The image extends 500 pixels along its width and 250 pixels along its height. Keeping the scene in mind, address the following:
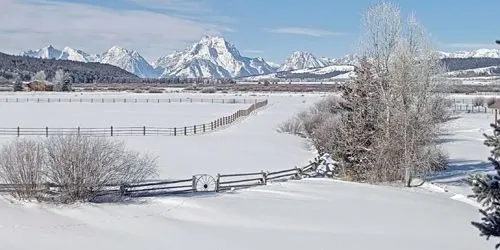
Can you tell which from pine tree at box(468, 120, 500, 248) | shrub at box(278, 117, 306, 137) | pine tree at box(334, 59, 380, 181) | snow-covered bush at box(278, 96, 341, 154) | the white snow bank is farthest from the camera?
shrub at box(278, 117, 306, 137)

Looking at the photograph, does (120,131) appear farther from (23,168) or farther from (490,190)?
(490,190)

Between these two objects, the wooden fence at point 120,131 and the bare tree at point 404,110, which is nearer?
the bare tree at point 404,110

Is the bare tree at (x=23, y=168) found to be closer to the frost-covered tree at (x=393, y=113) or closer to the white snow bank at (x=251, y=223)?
the white snow bank at (x=251, y=223)

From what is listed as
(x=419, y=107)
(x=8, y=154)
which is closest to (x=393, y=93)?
(x=419, y=107)

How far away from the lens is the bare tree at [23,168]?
20.8 m

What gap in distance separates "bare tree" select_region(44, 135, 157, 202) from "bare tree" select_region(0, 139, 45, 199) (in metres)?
0.34

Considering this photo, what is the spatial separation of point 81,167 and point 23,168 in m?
1.93

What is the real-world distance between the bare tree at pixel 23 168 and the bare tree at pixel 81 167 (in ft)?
1.12

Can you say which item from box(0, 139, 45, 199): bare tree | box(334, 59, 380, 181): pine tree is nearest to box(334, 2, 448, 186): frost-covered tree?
box(334, 59, 380, 181): pine tree

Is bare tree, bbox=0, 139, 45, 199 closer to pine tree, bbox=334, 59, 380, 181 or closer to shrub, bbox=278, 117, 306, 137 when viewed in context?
pine tree, bbox=334, 59, 380, 181

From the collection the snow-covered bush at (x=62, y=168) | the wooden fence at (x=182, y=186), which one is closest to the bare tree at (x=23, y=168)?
the snow-covered bush at (x=62, y=168)

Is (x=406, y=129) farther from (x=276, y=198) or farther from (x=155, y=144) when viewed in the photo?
(x=155, y=144)

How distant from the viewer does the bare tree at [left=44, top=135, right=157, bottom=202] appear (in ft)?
68.4

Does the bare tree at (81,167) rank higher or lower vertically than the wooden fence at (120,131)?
higher
